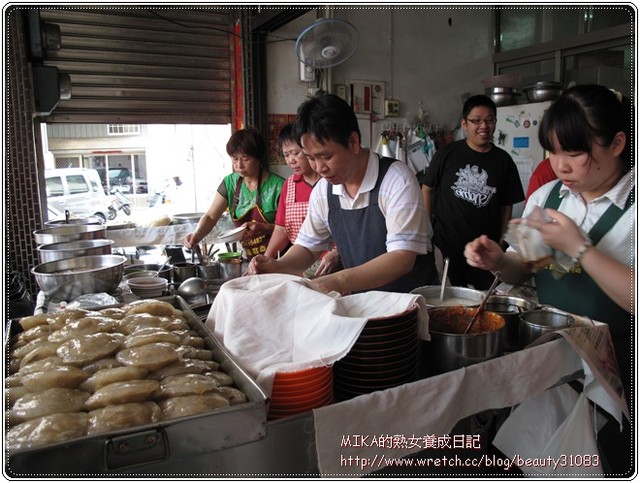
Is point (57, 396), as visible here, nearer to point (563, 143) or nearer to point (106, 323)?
point (106, 323)

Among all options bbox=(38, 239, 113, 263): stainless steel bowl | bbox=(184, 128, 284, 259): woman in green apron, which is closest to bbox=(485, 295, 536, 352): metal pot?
bbox=(184, 128, 284, 259): woman in green apron

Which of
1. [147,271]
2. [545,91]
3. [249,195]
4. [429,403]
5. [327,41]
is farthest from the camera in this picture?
[545,91]

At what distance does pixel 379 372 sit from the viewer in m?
1.31

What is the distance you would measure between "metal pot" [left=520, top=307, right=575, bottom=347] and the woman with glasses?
176 centimetres

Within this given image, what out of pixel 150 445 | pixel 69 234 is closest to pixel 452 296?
pixel 150 445

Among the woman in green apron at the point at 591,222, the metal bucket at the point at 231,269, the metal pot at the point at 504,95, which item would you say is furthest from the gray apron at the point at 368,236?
the metal pot at the point at 504,95

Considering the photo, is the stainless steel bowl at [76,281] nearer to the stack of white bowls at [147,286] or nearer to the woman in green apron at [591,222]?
the stack of white bowls at [147,286]

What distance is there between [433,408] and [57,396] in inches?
37.7

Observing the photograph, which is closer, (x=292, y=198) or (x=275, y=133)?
(x=292, y=198)

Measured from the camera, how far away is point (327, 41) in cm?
420

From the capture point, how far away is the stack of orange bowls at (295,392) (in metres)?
1.20

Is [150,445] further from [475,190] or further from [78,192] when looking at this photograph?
[78,192]

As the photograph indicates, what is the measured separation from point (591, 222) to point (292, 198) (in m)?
1.84

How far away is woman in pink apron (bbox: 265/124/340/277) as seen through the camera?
305cm
